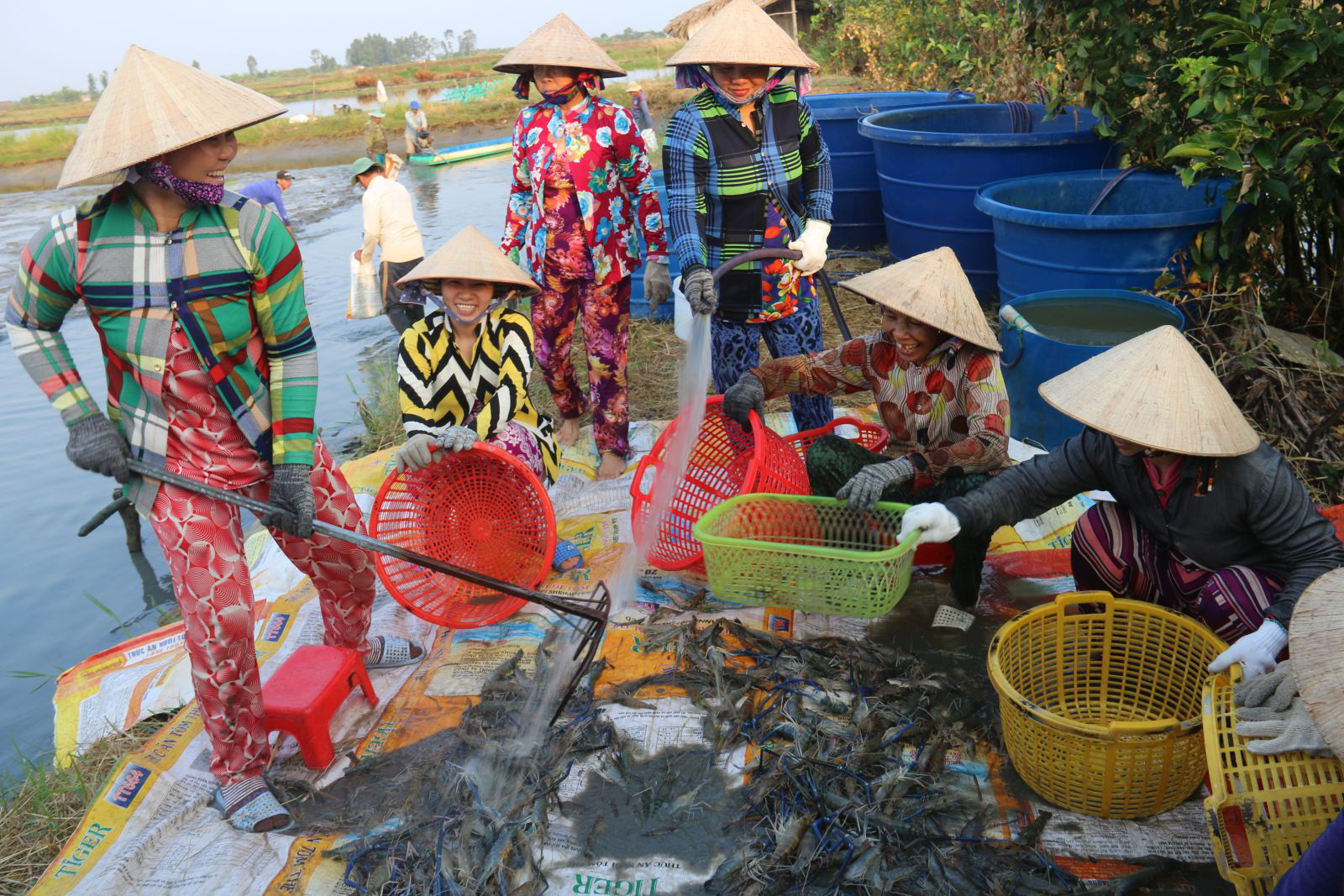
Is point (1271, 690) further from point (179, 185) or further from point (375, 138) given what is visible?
point (375, 138)

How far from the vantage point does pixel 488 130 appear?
942 inches

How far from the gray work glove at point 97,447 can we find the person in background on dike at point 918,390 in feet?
5.80

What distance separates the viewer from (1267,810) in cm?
177

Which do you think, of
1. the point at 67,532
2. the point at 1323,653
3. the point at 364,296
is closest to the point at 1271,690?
the point at 1323,653

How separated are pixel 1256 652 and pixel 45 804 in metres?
3.13

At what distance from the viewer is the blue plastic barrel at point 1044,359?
376 cm

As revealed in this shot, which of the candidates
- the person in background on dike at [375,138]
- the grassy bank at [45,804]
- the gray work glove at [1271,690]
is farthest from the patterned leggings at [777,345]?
the person in background on dike at [375,138]

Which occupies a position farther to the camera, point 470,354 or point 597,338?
point 597,338

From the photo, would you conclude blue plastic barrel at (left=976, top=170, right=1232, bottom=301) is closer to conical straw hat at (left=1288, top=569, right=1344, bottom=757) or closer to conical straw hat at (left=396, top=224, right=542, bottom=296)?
conical straw hat at (left=396, top=224, right=542, bottom=296)

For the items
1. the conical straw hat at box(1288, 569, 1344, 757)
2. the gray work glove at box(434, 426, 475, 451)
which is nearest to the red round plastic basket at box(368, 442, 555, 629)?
the gray work glove at box(434, 426, 475, 451)

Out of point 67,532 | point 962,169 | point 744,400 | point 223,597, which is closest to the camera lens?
point 223,597

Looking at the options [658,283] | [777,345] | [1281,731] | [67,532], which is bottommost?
[67,532]

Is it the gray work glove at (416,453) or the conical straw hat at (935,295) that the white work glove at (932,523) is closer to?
the conical straw hat at (935,295)

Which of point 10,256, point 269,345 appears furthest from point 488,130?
point 269,345
